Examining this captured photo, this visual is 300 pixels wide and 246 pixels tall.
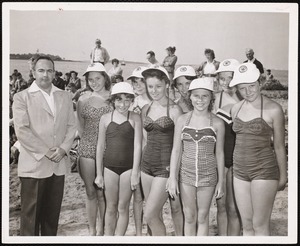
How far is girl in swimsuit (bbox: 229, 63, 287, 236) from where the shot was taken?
275 centimetres

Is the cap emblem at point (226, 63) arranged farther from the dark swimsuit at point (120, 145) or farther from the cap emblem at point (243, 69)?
the dark swimsuit at point (120, 145)

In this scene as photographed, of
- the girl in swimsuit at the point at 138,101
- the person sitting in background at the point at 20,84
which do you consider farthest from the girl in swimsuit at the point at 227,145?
the person sitting in background at the point at 20,84

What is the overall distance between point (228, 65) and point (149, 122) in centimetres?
68

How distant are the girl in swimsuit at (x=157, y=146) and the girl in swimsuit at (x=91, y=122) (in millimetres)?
296

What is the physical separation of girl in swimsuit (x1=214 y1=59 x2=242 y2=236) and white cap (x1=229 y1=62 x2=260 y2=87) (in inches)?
1.8

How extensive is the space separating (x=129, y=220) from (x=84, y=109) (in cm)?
84

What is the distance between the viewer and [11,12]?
9.60 feet

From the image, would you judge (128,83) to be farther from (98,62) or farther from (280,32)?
(280,32)

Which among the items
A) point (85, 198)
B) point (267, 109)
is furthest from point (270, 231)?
point (85, 198)

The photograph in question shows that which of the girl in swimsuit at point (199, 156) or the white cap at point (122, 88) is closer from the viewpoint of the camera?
the girl in swimsuit at point (199, 156)

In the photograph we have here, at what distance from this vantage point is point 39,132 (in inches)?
111

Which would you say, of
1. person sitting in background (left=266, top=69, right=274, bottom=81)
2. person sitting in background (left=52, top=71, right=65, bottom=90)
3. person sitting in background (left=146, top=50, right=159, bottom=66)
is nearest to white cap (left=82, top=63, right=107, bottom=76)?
person sitting in background (left=52, top=71, right=65, bottom=90)

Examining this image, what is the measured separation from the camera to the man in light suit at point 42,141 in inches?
111

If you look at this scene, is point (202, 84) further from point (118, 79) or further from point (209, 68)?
point (118, 79)
